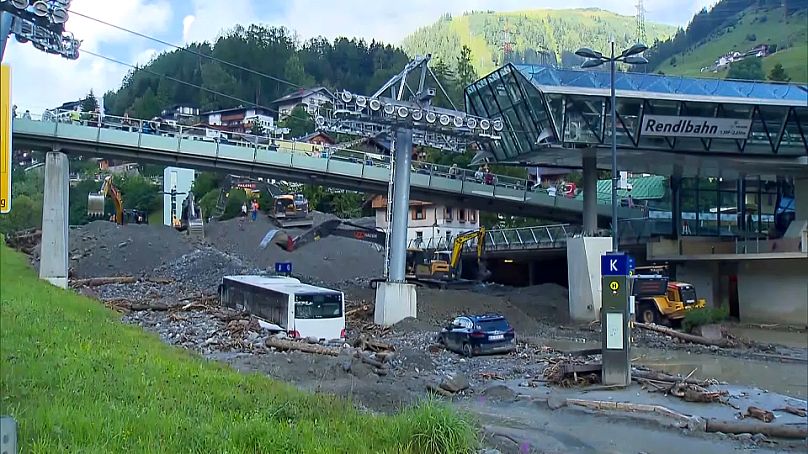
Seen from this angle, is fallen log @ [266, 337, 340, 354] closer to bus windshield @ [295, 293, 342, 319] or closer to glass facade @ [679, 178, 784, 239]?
bus windshield @ [295, 293, 342, 319]

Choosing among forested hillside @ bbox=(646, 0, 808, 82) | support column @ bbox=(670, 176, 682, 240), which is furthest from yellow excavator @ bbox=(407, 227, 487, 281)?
forested hillside @ bbox=(646, 0, 808, 82)

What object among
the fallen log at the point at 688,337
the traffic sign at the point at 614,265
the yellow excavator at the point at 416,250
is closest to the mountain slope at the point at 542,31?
the traffic sign at the point at 614,265

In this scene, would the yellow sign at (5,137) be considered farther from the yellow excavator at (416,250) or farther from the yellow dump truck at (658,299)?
the yellow excavator at (416,250)

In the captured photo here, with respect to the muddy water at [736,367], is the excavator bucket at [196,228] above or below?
above

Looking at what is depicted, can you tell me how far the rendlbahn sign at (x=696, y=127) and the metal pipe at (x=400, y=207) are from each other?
40.7 feet

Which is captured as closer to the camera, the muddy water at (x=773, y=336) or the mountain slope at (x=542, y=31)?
the mountain slope at (x=542, y=31)

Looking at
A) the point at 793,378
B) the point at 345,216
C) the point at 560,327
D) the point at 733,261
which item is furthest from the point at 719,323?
the point at 345,216

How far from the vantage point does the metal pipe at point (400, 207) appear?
38812 mm

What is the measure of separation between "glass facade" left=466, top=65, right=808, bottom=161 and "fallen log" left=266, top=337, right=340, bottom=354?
19.8 m

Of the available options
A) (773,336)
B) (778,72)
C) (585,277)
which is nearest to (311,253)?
(585,277)

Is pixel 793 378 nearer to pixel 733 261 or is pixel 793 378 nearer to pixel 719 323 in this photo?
pixel 719 323

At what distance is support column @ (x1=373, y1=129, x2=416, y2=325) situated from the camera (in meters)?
37.7

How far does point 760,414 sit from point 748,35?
24.8ft

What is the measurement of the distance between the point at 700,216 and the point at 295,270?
2866 centimetres
